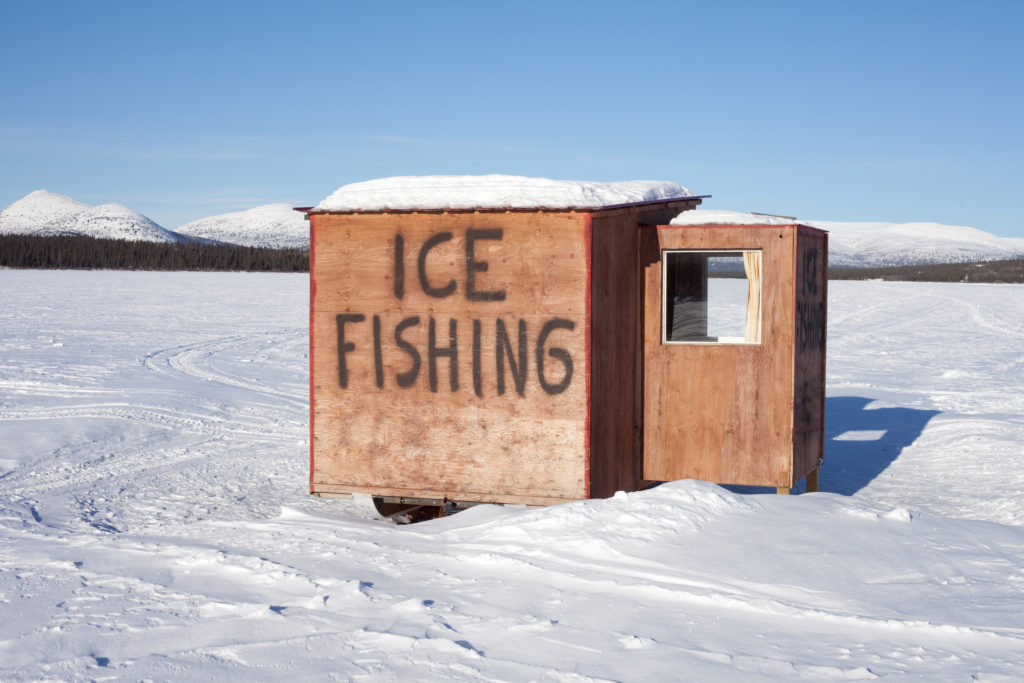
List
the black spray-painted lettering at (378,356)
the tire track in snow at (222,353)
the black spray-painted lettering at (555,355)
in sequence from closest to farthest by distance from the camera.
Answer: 1. the black spray-painted lettering at (555,355)
2. the black spray-painted lettering at (378,356)
3. the tire track in snow at (222,353)

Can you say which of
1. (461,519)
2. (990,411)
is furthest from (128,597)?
(990,411)

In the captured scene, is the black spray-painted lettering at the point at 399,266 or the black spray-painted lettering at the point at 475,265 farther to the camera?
the black spray-painted lettering at the point at 399,266

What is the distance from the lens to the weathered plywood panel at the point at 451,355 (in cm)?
792

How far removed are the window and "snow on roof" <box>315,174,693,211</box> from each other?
2.71ft

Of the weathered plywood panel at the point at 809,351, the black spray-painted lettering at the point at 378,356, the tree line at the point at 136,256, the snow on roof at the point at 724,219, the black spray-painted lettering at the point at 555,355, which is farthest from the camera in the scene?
the tree line at the point at 136,256

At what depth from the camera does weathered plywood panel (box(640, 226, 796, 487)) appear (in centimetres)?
870

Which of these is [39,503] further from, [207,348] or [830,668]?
[207,348]

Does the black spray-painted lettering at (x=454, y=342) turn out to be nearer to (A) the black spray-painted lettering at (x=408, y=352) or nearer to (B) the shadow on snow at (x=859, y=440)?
(A) the black spray-painted lettering at (x=408, y=352)

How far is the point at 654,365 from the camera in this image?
9023 millimetres

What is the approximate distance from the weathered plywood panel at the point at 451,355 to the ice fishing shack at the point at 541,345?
0.5 inches

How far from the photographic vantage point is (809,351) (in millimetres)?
9523

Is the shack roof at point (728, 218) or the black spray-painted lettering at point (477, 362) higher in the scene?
the shack roof at point (728, 218)

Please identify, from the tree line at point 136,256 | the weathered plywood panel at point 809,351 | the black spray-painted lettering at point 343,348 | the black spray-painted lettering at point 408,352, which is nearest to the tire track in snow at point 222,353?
the black spray-painted lettering at point 343,348

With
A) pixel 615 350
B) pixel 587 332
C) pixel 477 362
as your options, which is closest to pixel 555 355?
pixel 587 332
